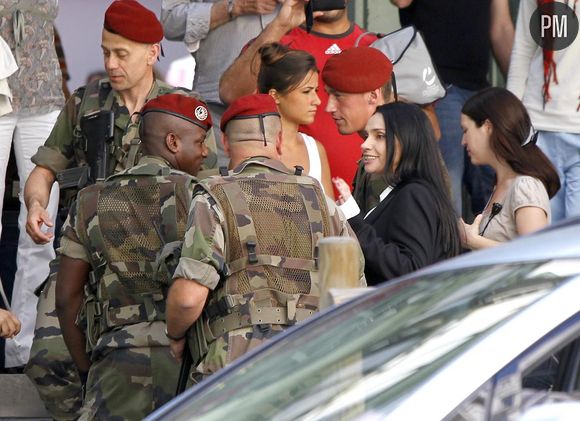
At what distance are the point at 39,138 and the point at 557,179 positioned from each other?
9.13ft

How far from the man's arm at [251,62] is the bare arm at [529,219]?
165 cm

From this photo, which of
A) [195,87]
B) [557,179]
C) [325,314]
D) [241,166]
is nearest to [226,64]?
[195,87]

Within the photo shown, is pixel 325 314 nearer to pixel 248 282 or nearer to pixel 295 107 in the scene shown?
pixel 248 282

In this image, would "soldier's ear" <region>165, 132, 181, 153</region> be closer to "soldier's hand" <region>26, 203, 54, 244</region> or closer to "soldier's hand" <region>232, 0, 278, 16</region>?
"soldier's hand" <region>26, 203, 54, 244</region>

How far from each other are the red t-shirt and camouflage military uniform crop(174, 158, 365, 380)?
181 centimetres

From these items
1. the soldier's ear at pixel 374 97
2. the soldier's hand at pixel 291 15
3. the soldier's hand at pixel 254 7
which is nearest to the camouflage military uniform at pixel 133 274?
the soldier's ear at pixel 374 97

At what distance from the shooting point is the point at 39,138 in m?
7.49

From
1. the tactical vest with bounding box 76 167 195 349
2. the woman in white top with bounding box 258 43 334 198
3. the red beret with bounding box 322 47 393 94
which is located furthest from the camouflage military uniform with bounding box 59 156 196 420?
the red beret with bounding box 322 47 393 94

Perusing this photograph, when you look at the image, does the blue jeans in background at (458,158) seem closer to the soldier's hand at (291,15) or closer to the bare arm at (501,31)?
the bare arm at (501,31)

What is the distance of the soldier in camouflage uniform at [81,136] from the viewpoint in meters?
6.32

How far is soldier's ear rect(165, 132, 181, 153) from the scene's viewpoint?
5.60 m

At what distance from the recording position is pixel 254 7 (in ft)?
25.2

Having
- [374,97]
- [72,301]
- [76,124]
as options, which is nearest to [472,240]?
[374,97]

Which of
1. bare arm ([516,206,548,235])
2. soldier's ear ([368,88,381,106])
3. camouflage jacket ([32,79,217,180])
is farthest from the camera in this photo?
soldier's ear ([368,88,381,106])
